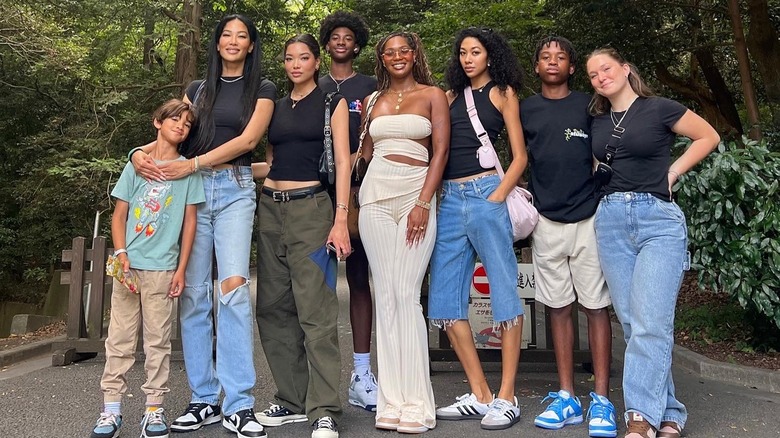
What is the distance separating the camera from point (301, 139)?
4.30 metres

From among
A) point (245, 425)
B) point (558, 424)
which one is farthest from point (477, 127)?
point (245, 425)

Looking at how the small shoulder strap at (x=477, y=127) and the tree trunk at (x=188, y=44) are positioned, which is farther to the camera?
the tree trunk at (x=188, y=44)

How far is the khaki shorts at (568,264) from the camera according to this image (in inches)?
170

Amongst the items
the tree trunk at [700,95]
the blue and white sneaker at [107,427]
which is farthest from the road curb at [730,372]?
the tree trunk at [700,95]

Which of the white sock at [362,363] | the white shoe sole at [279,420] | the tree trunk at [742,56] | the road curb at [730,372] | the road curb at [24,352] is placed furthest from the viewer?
the tree trunk at [742,56]

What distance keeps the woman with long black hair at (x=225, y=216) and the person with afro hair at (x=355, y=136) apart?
2.31ft

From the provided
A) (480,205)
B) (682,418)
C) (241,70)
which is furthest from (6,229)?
(682,418)

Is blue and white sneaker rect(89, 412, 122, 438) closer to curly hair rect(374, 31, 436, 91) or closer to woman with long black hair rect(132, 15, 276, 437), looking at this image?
woman with long black hair rect(132, 15, 276, 437)

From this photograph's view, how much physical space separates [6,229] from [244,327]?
12264mm

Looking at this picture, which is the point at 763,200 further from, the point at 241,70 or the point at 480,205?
the point at 241,70

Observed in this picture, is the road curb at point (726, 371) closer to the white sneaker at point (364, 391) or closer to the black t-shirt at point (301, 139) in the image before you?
the white sneaker at point (364, 391)

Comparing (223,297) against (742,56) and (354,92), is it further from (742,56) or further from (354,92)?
(742,56)

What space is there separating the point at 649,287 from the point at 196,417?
2807 mm

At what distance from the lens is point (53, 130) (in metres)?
13.5
